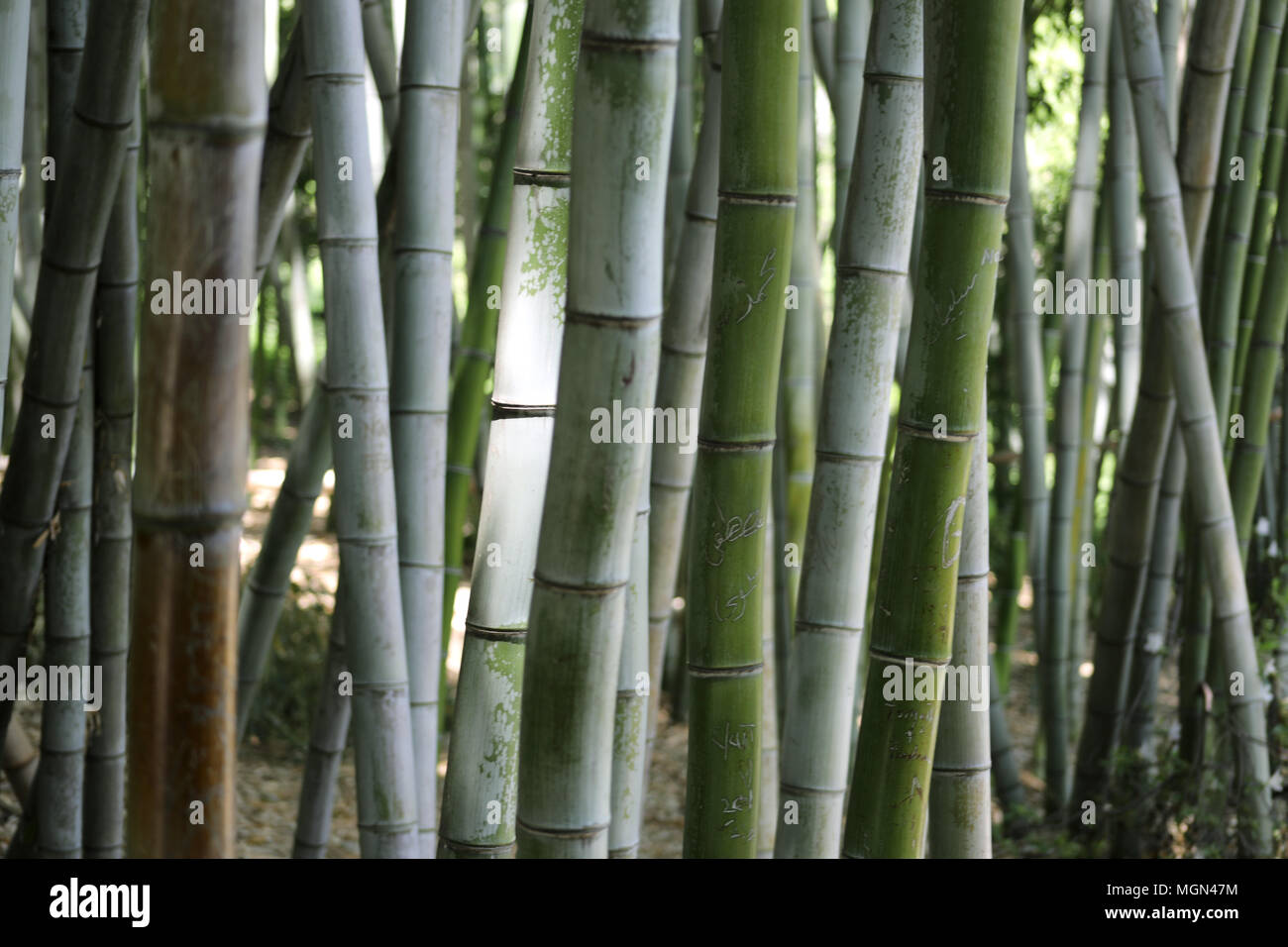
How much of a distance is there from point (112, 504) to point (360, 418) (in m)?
0.60

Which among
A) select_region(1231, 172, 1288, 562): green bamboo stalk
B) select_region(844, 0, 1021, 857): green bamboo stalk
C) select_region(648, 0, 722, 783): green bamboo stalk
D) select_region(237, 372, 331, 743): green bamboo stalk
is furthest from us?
select_region(1231, 172, 1288, 562): green bamboo stalk

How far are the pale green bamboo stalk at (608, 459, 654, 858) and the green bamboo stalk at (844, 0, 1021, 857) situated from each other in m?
0.22

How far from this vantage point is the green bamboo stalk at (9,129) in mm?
1021

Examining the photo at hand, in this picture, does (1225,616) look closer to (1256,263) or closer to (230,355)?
(1256,263)

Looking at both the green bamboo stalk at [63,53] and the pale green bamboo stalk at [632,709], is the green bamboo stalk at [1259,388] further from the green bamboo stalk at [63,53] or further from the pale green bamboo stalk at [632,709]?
the green bamboo stalk at [63,53]

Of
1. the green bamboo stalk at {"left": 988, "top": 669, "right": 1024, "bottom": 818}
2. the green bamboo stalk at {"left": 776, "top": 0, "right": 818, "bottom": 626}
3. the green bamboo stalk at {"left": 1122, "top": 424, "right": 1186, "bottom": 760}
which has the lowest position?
the green bamboo stalk at {"left": 988, "top": 669, "right": 1024, "bottom": 818}

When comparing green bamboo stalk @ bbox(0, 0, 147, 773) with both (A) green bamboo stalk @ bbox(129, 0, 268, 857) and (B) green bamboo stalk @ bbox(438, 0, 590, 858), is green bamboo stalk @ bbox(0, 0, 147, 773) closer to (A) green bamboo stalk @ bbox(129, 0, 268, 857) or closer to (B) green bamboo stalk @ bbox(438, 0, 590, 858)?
(B) green bamboo stalk @ bbox(438, 0, 590, 858)

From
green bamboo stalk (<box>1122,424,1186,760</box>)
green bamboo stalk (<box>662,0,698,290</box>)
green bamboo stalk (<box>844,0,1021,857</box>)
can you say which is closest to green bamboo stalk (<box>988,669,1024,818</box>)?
green bamboo stalk (<box>1122,424,1186,760</box>)

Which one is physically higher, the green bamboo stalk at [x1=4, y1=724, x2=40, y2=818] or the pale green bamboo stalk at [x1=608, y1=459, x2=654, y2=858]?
the pale green bamboo stalk at [x1=608, y1=459, x2=654, y2=858]

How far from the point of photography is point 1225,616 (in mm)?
1883

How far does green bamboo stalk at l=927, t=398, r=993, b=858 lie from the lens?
3.66ft

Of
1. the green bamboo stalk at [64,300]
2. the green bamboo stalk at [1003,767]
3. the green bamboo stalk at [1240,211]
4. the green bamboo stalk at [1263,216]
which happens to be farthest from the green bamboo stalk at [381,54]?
the green bamboo stalk at [1003,767]

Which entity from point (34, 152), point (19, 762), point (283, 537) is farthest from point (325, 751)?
point (34, 152)
